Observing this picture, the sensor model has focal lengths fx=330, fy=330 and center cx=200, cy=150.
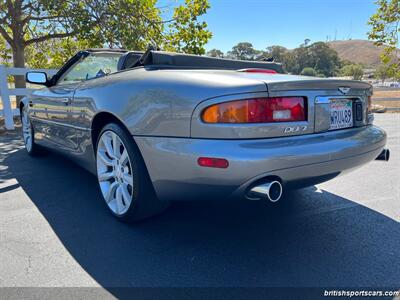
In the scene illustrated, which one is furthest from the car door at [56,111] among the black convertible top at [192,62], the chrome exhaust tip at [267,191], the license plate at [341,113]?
the license plate at [341,113]

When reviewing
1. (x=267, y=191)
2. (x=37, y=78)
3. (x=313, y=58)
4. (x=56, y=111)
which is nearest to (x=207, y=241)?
(x=267, y=191)

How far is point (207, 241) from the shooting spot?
233 cm

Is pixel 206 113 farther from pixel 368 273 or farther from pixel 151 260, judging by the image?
pixel 368 273

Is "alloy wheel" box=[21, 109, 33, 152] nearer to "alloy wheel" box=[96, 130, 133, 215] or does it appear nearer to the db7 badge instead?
"alloy wheel" box=[96, 130, 133, 215]

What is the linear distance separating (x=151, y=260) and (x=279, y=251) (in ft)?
2.75

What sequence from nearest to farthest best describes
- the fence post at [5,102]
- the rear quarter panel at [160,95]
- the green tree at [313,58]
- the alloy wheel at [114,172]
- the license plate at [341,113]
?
the rear quarter panel at [160,95] → the license plate at [341,113] → the alloy wheel at [114,172] → the fence post at [5,102] → the green tree at [313,58]

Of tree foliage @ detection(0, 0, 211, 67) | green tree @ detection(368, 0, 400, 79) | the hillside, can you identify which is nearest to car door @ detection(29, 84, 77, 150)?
tree foliage @ detection(0, 0, 211, 67)

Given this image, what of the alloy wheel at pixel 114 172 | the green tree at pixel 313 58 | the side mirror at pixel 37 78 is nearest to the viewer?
the alloy wheel at pixel 114 172

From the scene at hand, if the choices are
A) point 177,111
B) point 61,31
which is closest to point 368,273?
point 177,111

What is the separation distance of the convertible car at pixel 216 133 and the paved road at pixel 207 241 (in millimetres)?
317

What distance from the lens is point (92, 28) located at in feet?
31.4

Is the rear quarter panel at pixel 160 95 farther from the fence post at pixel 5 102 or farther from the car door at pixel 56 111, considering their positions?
the fence post at pixel 5 102

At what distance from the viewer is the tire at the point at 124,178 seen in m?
2.33

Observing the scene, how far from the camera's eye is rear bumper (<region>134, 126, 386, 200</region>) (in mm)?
1877
